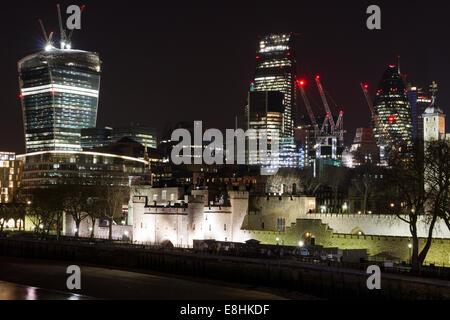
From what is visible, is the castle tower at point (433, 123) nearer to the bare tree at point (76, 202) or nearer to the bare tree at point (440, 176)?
the bare tree at point (440, 176)

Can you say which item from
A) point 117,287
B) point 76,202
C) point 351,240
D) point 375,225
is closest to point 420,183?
point 351,240

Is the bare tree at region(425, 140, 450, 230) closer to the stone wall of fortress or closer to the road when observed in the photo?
the stone wall of fortress

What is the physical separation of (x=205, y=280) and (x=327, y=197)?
293 feet

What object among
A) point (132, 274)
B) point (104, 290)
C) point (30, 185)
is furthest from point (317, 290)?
point (30, 185)

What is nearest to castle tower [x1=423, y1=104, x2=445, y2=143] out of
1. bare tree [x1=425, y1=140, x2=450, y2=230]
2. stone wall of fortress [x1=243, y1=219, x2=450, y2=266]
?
stone wall of fortress [x1=243, y1=219, x2=450, y2=266]

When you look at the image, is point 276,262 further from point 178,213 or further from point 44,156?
point 44,156

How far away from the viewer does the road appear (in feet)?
180

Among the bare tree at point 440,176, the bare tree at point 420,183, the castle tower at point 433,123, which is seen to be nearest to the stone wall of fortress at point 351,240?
the bare tree at point 420,183

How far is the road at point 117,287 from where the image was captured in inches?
2165

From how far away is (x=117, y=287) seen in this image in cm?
6062

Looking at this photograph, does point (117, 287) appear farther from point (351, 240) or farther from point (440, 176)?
point (440, 176)

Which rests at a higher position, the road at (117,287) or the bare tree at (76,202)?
the bare tree at (76,202)

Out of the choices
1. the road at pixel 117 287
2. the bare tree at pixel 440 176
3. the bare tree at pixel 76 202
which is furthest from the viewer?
the bare tree at pixel 76 202
